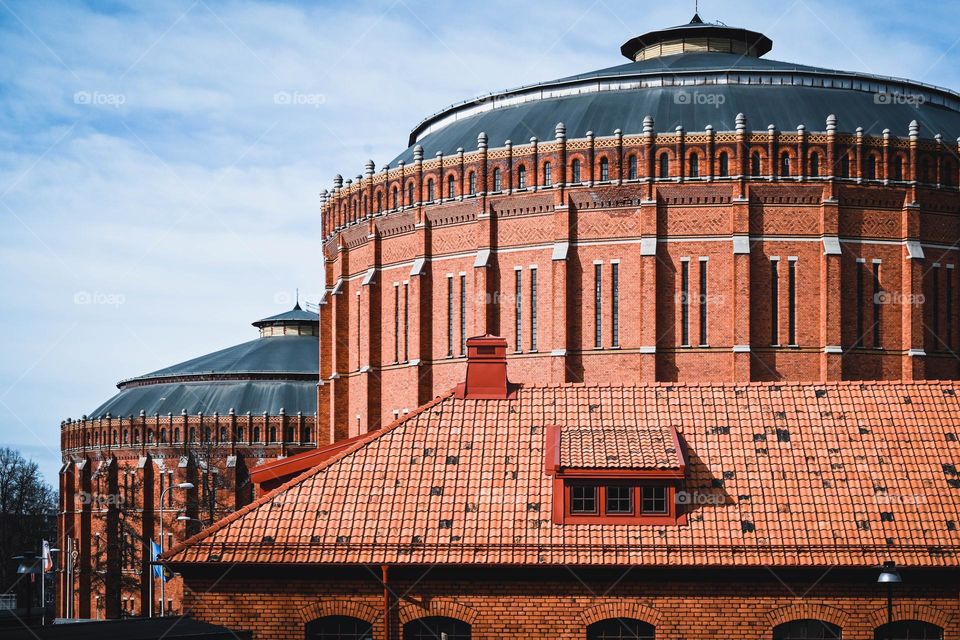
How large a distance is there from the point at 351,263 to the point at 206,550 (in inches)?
1763

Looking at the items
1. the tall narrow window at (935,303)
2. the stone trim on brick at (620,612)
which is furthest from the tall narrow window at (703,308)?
the stone trim on brick at (620,612)

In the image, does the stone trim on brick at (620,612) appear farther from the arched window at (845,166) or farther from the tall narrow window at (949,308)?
the tall narrow window at (949,308)

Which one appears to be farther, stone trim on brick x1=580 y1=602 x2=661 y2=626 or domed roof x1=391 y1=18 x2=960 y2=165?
domed roof x1=391 y1=18 x2=960 y2=165

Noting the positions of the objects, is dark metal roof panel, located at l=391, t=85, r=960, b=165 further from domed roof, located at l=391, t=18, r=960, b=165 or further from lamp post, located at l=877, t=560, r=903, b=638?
lamp post, located at l=877, t=560, r=903, b=638

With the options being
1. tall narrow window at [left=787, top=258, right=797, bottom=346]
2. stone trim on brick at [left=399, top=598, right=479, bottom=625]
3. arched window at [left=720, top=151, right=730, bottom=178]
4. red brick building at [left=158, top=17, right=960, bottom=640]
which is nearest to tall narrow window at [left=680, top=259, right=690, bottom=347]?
red brick building at [left=158, top=17, right=960, bottom=640]

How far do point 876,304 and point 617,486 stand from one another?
34.1m

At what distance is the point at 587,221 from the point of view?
5991 cm

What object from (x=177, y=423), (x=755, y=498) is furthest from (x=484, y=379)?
(x=177, y=423)

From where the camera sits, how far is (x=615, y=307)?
59.5 metres

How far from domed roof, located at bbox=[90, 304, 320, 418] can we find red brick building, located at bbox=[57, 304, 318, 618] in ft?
0.25

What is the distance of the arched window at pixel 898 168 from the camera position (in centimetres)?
5966

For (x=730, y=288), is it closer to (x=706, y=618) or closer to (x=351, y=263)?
(x=351, y=263)

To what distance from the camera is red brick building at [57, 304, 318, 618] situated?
92.9m

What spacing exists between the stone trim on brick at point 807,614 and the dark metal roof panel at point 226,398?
231 feet
